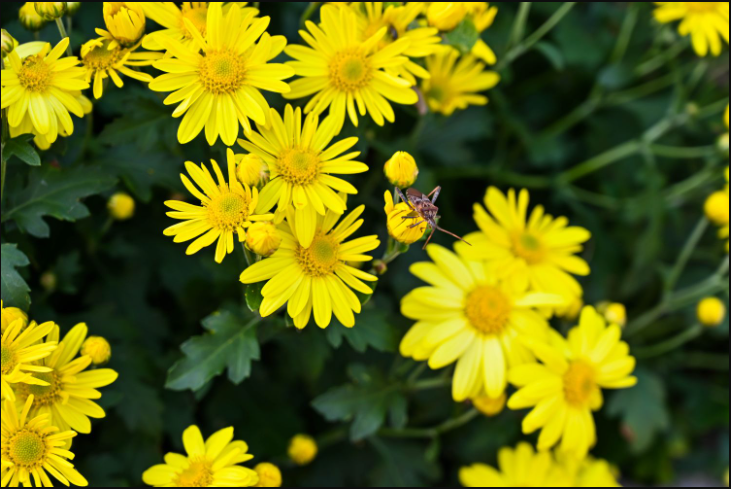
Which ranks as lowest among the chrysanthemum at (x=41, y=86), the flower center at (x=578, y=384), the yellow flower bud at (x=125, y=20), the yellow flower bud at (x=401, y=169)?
the flower center at (x=578, y=384)

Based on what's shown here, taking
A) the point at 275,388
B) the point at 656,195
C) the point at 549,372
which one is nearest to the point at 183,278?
the point at 275,388

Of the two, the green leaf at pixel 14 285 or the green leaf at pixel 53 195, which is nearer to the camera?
the green leaf at pixel 14 285

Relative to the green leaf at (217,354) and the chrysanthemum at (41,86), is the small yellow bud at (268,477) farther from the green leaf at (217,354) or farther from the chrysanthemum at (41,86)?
the chrysanthemum at (41,86)

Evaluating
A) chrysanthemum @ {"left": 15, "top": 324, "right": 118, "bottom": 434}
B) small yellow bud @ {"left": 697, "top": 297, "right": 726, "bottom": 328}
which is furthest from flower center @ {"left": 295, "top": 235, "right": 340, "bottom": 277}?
small yellow bud @ {"left": 697, "top": 297, "right": 726, "bottom": 328}

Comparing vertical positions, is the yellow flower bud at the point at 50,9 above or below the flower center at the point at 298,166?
above

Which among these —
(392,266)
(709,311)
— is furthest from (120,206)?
(709,311)

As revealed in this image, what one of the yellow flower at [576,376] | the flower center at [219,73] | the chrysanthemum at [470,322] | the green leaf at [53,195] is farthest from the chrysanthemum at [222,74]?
the yellow flower at [576,376]

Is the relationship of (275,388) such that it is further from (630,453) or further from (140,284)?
(630,453)
